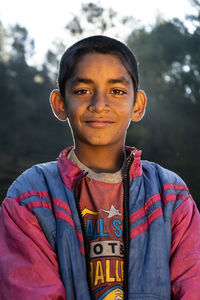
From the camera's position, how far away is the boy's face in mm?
2447

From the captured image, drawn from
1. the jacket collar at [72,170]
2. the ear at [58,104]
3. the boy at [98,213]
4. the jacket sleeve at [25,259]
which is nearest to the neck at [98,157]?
the boy at [98,213]

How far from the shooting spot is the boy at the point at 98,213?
6.91ft

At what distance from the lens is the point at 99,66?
2.47m

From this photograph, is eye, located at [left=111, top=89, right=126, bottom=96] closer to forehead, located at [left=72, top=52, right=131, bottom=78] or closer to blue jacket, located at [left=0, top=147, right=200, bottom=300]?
forehead, located at [left=72, top=52, right=131, bottom=78]

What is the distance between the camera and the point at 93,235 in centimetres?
231

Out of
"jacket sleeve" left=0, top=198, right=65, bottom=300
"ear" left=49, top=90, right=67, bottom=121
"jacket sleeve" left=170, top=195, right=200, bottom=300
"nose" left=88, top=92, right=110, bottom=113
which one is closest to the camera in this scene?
"jacket sleeve" left=0, top=198, right=65, bottom=300

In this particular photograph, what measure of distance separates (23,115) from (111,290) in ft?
106

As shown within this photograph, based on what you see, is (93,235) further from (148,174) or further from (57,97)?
(57,97)

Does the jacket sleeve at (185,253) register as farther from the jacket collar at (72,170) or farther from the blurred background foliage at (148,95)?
the blurred background foliage at (148,95)

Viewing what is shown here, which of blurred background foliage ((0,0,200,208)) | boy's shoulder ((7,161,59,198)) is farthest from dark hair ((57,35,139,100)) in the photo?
blurred background foliage ((0,0,200,208))

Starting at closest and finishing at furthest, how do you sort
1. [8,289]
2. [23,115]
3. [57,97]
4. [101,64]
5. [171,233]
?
[8,289] → [171,233] → [101,64] → [57,97] → [23,115]

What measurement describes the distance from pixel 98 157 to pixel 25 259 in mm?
785

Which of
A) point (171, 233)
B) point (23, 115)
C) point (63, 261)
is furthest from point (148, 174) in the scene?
point (23, 115)

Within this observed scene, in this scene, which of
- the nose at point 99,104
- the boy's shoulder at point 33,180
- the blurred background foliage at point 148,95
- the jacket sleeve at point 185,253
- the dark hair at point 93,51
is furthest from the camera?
the blurred background foliage at point 148,95
